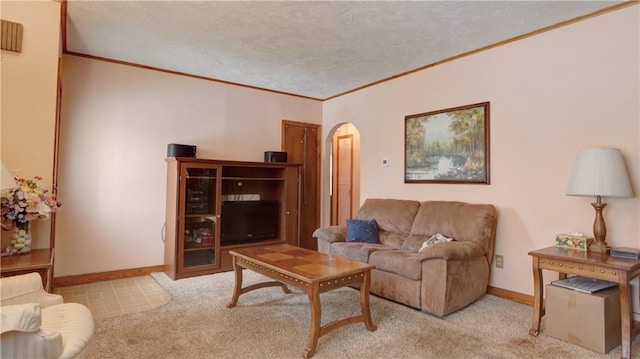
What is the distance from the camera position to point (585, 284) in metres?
2.49

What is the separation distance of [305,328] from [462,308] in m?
1.44

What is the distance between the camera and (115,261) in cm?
397

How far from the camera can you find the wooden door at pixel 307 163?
5434 mm

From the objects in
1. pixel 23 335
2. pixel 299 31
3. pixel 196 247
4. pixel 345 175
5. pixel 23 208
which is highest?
pixel 299 31

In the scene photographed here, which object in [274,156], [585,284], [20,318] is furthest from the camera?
[274,156]

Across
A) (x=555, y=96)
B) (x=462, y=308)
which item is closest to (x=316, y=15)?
(x=555, y=96)

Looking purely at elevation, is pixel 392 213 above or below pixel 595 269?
above

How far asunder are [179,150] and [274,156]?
134cm

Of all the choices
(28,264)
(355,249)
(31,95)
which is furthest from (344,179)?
(28,264)

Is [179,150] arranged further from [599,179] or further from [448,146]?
[599,179]

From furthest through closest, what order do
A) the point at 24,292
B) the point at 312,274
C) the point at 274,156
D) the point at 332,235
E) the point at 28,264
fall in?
the point at 274,156 → the point at 332,235 → the point at 312,274 → the point at 28,264 → the point at 24,292

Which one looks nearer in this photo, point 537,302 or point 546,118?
point 537,302

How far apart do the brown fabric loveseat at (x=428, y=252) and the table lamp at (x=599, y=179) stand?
827 millimetres

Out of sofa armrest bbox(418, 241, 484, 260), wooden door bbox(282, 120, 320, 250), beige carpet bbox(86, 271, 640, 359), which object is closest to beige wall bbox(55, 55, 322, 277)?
wooden door bbox(282, 120, 320, 250)
